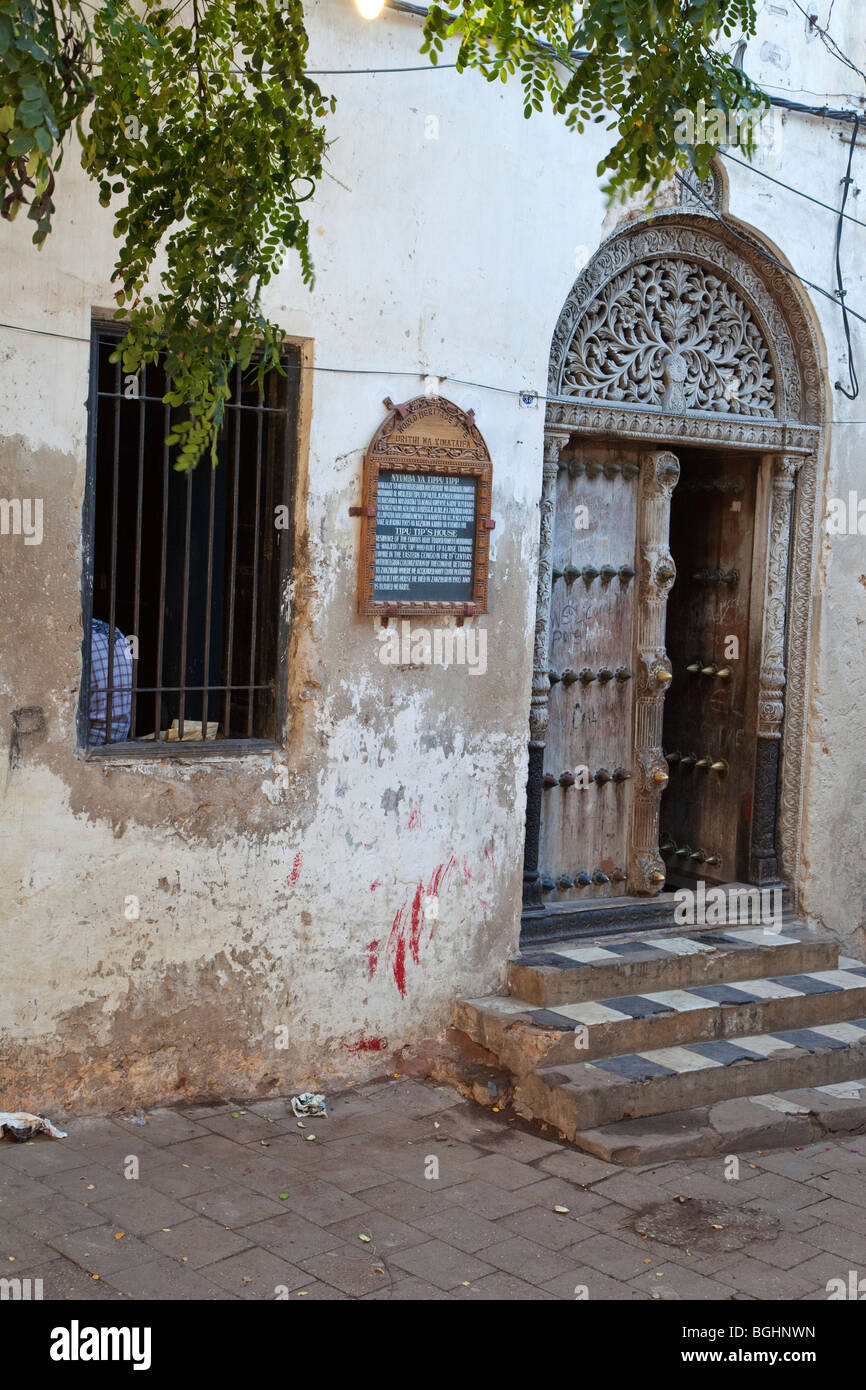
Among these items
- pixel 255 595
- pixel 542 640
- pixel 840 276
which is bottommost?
pixel 542 640

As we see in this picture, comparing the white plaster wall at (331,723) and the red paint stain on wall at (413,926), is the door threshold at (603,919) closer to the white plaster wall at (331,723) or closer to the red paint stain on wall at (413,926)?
the white plaster wall at (331,723)

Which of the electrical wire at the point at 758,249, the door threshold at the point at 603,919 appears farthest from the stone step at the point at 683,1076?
the electrical wire at the point at 758,249

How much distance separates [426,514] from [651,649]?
1499 millimetres

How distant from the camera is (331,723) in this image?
5.13m

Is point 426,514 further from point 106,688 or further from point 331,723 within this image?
point 106,688

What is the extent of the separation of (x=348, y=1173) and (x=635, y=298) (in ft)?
11.9

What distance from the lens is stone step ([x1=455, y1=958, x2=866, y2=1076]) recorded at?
5.16m

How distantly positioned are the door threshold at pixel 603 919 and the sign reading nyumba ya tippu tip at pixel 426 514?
1372 millimetres

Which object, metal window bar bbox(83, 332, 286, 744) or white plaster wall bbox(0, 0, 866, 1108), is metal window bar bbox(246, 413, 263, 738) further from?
white plaster wall bbox(0, 0, 866, 1108)

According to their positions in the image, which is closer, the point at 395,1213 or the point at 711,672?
the point at 395,1213

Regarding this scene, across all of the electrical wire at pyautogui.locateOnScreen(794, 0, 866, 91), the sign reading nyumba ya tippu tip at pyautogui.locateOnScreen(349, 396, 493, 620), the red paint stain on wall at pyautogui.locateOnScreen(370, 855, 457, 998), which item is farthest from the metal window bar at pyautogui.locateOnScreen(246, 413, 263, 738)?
the electrical wire at pyautogui.locateOnScreen(794, 0, 866, 91)

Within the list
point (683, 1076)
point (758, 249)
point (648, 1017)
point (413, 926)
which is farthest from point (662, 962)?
point (758, 249)

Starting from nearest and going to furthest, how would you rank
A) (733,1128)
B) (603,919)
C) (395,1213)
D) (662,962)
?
(395,1213) → (733,1128) → (662,962) → (603,919)

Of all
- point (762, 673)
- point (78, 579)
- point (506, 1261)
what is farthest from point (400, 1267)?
point (762, 673)
